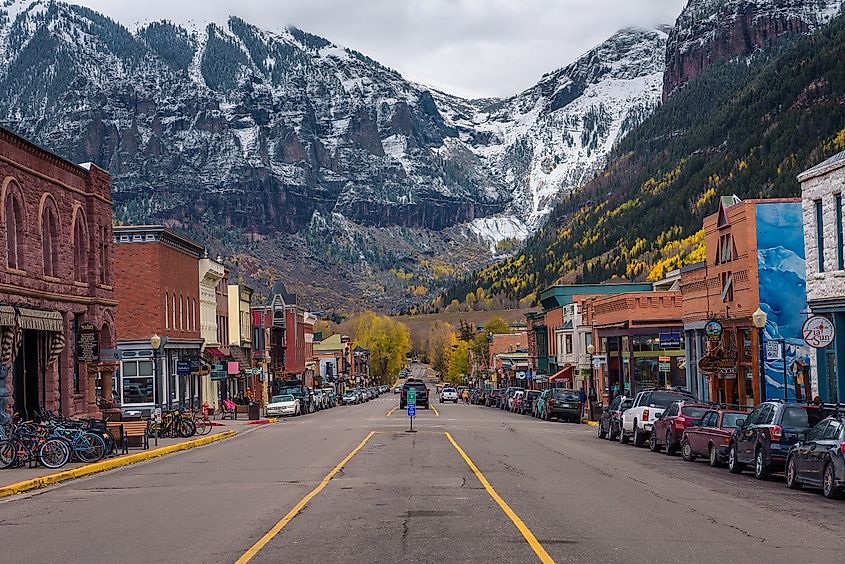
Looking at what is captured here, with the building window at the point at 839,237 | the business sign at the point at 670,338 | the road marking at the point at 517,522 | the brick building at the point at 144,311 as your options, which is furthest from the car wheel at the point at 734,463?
the brick building at the point at 144,311

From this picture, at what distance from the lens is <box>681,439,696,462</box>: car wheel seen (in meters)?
32.2

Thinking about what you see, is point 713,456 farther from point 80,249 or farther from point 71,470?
point 80,249

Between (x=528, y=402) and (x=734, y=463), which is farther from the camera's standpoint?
(x=528, y=402)

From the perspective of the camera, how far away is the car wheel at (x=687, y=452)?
3225 centimetres

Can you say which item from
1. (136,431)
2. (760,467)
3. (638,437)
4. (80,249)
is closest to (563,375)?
(638,437)

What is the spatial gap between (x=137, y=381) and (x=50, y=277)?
24283 mm

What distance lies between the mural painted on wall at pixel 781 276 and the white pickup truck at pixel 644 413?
7.43 meters

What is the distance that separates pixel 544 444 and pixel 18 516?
2171cm

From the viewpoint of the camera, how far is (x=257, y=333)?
9994 cm

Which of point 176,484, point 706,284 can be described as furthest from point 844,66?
point 176,484

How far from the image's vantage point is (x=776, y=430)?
25.5m

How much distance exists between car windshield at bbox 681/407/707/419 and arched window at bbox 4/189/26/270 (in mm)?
20479

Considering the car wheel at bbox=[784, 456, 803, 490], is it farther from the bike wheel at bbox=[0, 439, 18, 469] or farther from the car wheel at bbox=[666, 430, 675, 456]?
the bike wheel at bbox=[0, 439, 18, 469]

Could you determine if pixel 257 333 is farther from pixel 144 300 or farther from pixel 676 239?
pixel 676 239
